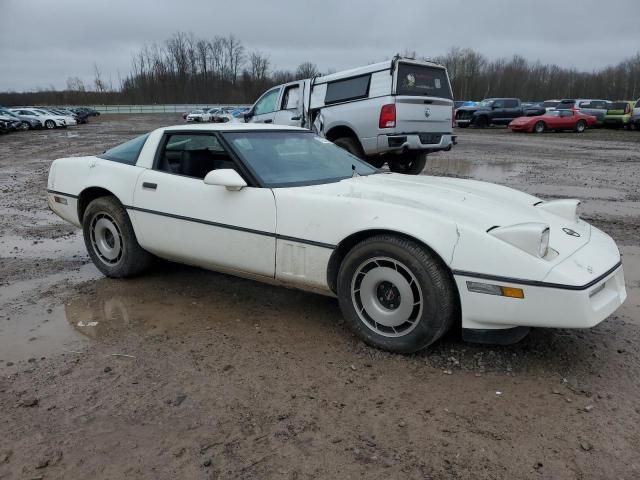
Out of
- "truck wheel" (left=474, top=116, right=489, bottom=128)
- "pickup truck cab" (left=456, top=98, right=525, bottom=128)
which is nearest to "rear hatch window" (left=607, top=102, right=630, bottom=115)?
"pickup truck cab" (left=456, top=98, right=525, bottom=128)

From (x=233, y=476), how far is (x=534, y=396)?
157cm

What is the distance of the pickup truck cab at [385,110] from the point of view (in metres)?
A: 8.84

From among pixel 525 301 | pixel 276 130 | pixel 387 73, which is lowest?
pixel 525 301

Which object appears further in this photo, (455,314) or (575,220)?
(575,220)

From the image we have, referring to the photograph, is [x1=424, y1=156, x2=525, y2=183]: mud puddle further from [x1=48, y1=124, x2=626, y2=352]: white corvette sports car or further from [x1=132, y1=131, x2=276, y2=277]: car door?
[x1=132, y1=131, x2=276, y2=277]: car door

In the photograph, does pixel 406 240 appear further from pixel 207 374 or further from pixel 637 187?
pixel 637 187

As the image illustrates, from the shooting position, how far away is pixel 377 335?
124 inches

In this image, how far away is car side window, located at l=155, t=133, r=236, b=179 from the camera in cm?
407

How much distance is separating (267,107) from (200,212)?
25.8 feet

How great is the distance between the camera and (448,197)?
131 inches

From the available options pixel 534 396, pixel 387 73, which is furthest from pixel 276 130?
pixel 387 73

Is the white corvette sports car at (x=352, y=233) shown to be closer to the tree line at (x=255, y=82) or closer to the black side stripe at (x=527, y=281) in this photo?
the black side stripe at (x=527, y=281)

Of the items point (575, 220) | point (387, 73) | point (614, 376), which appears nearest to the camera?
point (614, 376)

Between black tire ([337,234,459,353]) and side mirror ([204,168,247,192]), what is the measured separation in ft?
3.09
